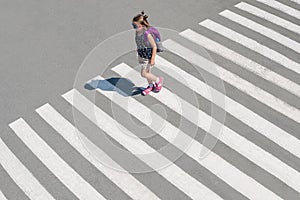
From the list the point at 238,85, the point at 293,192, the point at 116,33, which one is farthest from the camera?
the point at 116,33

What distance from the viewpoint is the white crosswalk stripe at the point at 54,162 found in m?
8.27

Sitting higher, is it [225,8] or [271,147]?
[225,8]

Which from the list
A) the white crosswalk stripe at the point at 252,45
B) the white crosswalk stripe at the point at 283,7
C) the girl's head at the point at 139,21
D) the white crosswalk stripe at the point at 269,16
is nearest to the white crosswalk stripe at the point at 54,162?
the girl's head at the point at 139,21

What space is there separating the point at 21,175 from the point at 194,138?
3789 mm

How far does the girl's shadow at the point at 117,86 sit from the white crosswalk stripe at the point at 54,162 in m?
1.89

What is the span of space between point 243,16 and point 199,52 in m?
2.27

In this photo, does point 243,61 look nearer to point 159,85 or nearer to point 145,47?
point 159,85

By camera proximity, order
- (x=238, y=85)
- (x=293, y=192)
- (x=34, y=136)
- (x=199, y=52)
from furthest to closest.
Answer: (x=199, y=52)
(x=238, y=85)
(x=34, y=136)
(x=293, y=192)

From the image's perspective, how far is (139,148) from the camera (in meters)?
8.92

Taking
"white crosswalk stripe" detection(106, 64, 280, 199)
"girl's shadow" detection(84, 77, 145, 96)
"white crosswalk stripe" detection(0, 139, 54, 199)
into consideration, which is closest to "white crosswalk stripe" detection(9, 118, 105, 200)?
"white crosswalk stripe" detection(0, 139, 54, 199)

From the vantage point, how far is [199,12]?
1265cm

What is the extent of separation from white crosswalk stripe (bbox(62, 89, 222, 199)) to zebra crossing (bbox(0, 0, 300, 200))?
2cm

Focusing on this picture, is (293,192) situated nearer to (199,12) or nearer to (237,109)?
(237,109)

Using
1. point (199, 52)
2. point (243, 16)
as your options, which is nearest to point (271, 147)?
point (199, 52)
